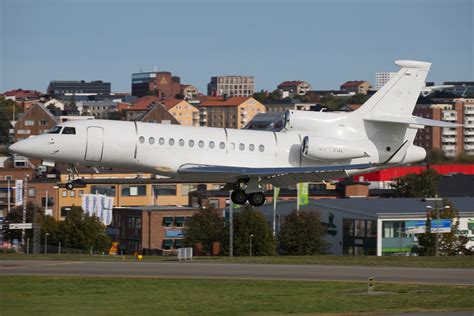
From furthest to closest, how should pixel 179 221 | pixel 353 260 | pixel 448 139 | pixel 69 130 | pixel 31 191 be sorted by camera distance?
1. pixel 448 139
2. pixel 31 191
3. pixel 179 221
4. pixel 353 260
5. pixel 69 130

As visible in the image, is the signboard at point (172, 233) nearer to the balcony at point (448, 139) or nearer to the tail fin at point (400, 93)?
the balcony at point (448, 139)

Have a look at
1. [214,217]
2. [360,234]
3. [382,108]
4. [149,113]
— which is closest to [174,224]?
[214,217]

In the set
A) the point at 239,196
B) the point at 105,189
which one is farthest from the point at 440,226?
the point at 105,189

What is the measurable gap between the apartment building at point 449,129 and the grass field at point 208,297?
229 feet

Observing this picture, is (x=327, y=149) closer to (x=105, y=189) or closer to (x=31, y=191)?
(x=105, y=189)

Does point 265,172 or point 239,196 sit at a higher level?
point 265,172

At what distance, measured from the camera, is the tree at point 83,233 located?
8781 centimetres

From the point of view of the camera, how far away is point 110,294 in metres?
40.2

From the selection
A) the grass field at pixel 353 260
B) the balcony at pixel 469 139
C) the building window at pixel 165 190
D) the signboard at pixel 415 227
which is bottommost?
the grass field at pixel 353 260

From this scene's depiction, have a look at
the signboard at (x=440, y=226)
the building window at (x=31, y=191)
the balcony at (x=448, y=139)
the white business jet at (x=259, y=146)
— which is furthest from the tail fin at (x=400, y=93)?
the balcony at (x=448, y=139)

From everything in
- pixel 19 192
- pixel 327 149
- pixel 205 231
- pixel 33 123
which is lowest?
pixel 205 231

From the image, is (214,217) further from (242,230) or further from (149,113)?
(149,113)

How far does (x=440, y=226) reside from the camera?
70938 millimetres

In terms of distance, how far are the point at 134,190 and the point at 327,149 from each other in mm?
62171
